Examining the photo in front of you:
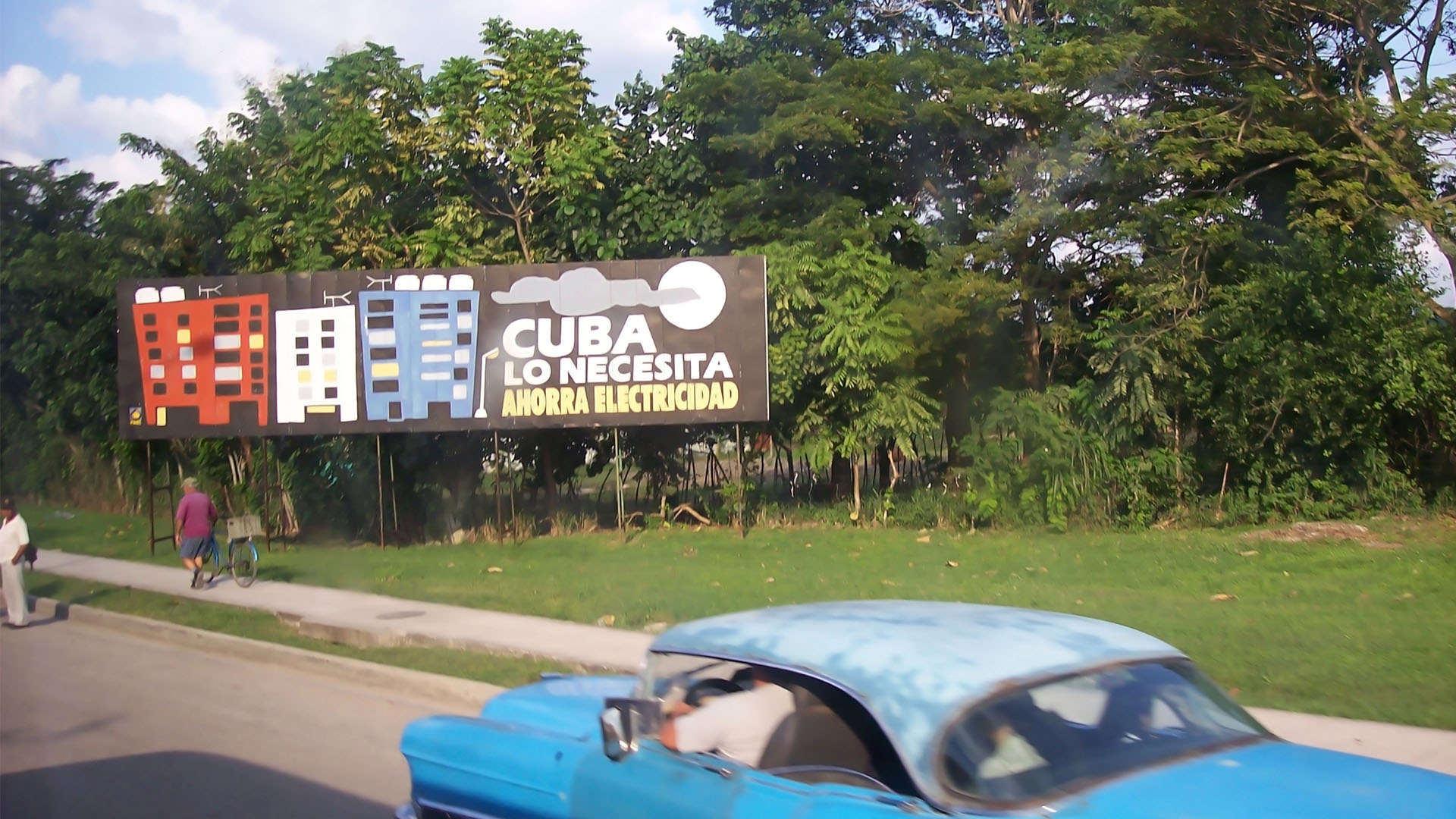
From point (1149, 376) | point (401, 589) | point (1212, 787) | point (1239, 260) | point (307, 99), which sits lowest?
point (401, 589)

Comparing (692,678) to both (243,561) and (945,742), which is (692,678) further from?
(243,561)

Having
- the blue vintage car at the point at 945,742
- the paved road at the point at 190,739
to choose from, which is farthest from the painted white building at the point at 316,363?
the blue vintage car at the point at 945,742

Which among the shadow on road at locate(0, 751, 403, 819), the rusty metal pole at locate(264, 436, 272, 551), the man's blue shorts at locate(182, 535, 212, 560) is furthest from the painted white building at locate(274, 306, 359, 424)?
the shadow on road at locate(0, 751, 403, 819)

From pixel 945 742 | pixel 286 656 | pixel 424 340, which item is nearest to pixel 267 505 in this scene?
pixel 424 340

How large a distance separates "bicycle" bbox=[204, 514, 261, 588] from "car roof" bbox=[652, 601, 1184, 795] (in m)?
13.7

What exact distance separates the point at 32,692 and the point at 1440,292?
1933cm

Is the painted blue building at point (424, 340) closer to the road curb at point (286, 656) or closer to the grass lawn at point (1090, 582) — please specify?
the grass lawn at point (1090, 582)

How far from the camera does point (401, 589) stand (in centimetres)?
1542

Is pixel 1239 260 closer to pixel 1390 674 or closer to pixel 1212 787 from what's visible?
pixel 1390 674

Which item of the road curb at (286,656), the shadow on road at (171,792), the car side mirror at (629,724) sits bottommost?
the road curb at (286,656)

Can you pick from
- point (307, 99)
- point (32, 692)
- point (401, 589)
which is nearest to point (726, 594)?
point (401, 589)

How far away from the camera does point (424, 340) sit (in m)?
19.7

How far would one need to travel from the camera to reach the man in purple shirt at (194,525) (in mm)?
16078

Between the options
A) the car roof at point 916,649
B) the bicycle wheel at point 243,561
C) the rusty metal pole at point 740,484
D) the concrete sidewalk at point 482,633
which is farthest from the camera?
the rusty metal pole at point 740,484
